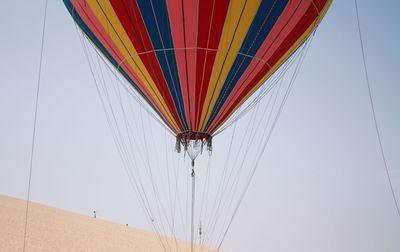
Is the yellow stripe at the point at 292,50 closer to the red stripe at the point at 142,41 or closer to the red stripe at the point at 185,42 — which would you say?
the red stripe at the point at 185,42

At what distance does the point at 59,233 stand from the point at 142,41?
1258 centimetres

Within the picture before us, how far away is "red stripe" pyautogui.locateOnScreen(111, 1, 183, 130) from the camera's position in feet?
29.5

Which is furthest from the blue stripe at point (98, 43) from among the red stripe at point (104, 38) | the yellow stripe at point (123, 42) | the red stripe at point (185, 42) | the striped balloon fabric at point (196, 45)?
the red stripe at point (185, 42)

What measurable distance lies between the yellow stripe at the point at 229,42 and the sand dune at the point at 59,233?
8.72 meters

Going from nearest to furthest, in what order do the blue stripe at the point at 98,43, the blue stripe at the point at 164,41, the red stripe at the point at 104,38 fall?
the blue stripe at the point at 164,41 < the red stripe at the point at 104,38 < the blue stripe at the point at 98,43

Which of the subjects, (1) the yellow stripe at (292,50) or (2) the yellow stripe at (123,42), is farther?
(1) the yellow stripe at (292,50)

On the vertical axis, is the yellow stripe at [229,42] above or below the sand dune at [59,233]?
above

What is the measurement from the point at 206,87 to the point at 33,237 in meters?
11.1

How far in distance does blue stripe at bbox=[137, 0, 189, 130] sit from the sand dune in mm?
8054

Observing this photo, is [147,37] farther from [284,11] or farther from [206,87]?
[284,11]

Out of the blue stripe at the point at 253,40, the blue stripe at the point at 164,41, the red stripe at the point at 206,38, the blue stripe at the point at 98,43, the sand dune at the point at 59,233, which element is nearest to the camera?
the red stripe at the point at 206,38

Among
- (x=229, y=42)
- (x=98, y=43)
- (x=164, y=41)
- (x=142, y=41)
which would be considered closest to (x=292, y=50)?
(x=229, y=42)

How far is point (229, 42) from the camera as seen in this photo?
30.2 feet

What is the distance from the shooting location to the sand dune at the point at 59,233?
1541 centimetres
